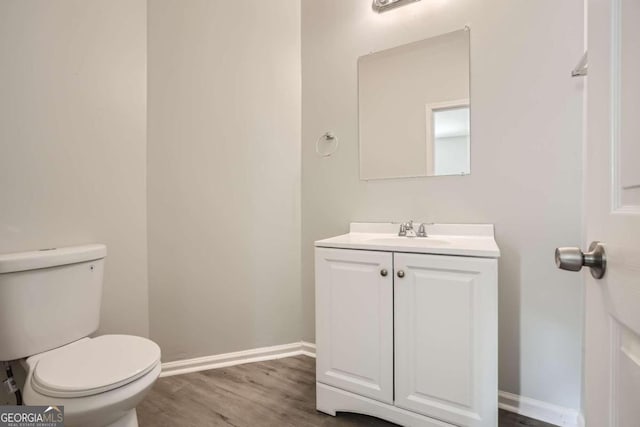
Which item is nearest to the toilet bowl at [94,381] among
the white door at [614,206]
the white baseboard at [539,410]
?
the white door at [614,206]

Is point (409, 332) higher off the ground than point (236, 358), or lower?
higher

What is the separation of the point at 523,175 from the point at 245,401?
71.1 inches

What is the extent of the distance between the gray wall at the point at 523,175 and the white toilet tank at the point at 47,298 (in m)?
1.61

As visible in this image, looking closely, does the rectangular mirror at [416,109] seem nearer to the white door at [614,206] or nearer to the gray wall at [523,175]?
the gray wall at [523,175]

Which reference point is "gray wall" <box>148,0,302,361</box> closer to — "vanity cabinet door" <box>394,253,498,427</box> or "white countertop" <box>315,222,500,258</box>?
"white countertop" <box>315,222,500,258</box>

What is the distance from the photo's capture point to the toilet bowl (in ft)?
3.31

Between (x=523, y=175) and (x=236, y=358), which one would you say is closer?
(x=523, y=175)

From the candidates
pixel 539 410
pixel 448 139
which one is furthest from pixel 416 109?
pixel 539 410

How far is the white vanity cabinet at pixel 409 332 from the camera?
3.93 feet

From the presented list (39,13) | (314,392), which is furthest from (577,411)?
(39,13)

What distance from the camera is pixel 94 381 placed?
3.41ft

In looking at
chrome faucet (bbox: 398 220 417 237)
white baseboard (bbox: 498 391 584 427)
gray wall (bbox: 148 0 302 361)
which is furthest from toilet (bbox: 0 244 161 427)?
white baseboard (bbox: 498 391 584 427)

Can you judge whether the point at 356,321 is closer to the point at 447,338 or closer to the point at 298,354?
the point at 447,338

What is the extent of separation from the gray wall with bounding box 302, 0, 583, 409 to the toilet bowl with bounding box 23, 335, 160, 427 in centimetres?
143
